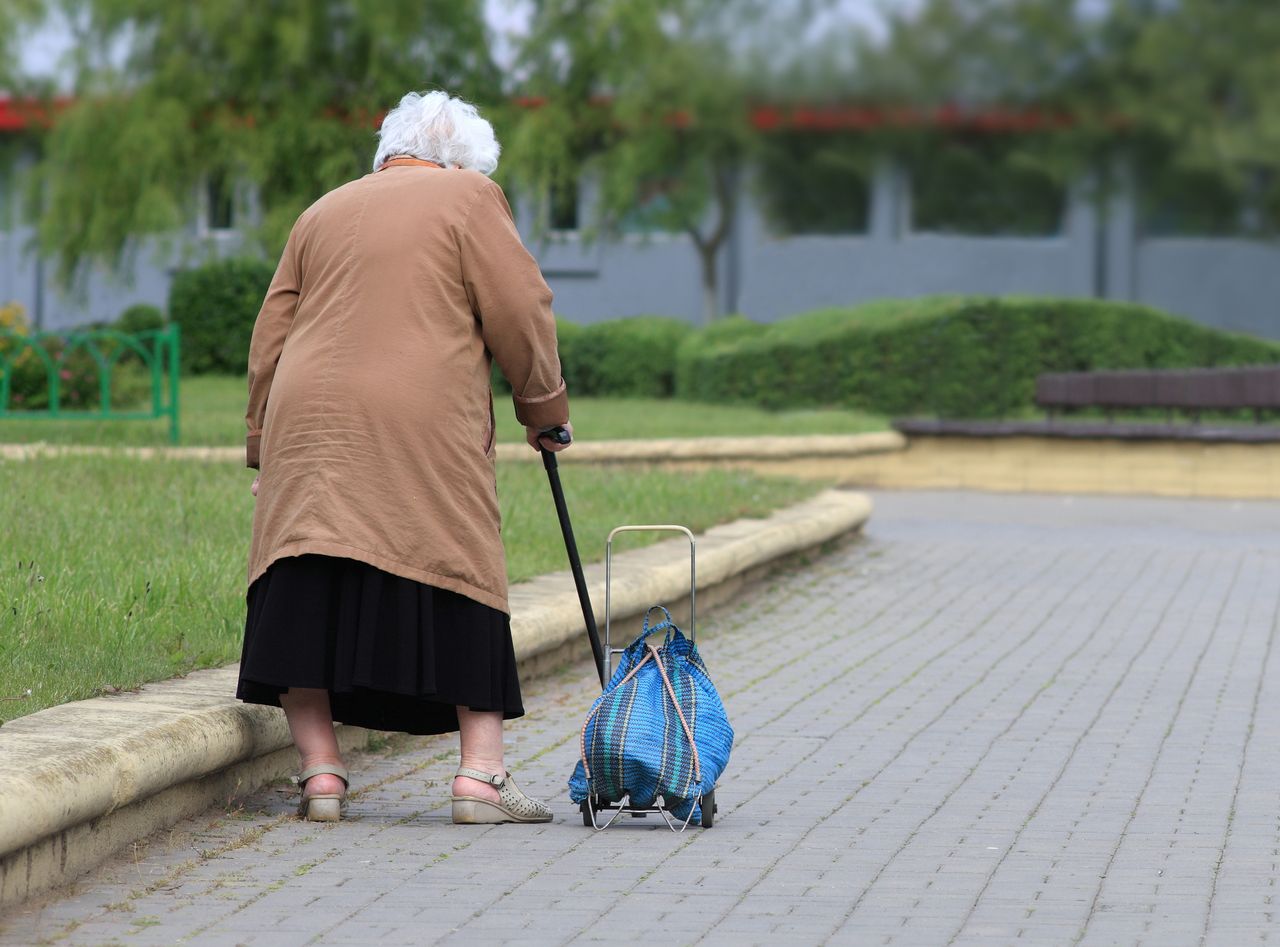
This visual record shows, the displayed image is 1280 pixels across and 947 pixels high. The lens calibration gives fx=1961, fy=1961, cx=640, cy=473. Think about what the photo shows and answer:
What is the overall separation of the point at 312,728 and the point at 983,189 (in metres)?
15.7

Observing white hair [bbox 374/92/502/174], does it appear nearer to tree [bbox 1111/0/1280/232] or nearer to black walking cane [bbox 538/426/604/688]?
black walking cane [bbox 538/426/604/688]

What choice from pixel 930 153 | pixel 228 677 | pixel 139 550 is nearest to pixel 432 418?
pixel 228 677

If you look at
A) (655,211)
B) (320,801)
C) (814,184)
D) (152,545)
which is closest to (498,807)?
(320,801)

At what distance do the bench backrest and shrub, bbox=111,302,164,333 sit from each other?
12691 millimetres

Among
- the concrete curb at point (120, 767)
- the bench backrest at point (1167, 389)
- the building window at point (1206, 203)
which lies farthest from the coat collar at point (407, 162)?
the building window at point (1206, 203)

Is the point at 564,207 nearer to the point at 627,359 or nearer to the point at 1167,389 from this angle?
the point at 627,359

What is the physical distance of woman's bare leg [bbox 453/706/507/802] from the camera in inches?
190

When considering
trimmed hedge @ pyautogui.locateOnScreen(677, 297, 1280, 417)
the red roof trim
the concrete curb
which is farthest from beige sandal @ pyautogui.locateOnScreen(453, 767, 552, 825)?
the red roof trim

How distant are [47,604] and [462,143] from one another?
85.7 inches

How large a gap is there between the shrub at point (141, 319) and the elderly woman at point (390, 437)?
21.8 metres

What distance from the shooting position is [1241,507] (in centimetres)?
1520

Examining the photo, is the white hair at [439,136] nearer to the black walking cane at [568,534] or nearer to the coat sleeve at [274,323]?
the coat sleeve at [274,323]

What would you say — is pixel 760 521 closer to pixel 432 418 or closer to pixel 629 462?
pixel 629 462

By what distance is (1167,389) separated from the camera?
18047 mm
